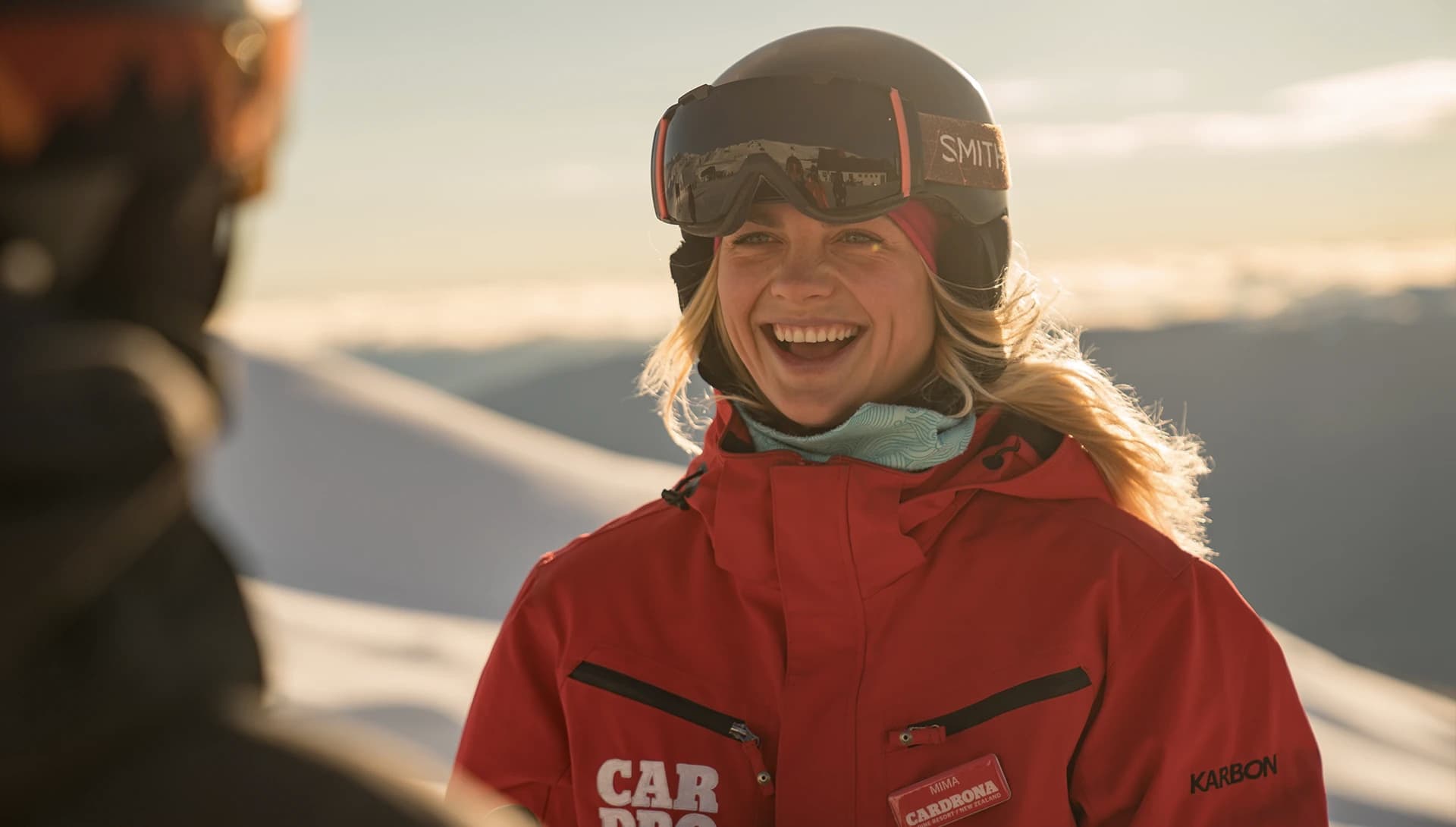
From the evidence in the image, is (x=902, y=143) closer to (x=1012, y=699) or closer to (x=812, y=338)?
(x=812, y=338)

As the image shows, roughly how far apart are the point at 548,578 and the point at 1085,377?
1.27 meters

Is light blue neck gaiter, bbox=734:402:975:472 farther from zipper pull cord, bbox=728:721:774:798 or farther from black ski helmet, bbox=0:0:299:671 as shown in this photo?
black ski helmet, bbox=0:0:299:671

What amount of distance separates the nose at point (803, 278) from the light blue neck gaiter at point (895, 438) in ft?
0.93

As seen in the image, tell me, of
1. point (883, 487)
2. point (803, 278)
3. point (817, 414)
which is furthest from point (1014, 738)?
point (803, 278)

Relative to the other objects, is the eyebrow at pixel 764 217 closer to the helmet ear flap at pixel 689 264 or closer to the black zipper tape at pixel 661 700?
the helmet ear flap at pixel 689 264

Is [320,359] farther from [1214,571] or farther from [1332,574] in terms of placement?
[1332,574]

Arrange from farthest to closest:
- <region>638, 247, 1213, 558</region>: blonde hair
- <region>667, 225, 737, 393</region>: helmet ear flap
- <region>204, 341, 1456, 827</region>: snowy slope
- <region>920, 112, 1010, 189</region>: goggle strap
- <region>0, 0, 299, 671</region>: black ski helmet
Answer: <region>204, 341, 1456, 827</region>: snowy slope, <region>667, 225, 737, 393</region>: helmet ear flap, <region>920, 112, 1010, 189</region>: goggle strap, <region>638, 247, 1213, 558</region>: blonde hair, <region>0, 0, 299, 671</region>: black ski helmet

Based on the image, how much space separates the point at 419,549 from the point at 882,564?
11268mm

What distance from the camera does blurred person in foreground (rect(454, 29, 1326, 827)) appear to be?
2.15 m

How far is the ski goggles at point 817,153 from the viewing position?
256 centimetres

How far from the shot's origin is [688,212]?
272cm

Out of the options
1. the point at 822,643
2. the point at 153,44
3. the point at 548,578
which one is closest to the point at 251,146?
the point at 153,44

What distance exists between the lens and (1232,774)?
6.92 ft

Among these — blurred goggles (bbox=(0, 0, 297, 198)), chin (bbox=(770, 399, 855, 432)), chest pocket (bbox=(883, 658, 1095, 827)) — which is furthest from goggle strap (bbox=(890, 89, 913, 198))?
blurred goggles (bbox=(0, 0, 297, 198))
